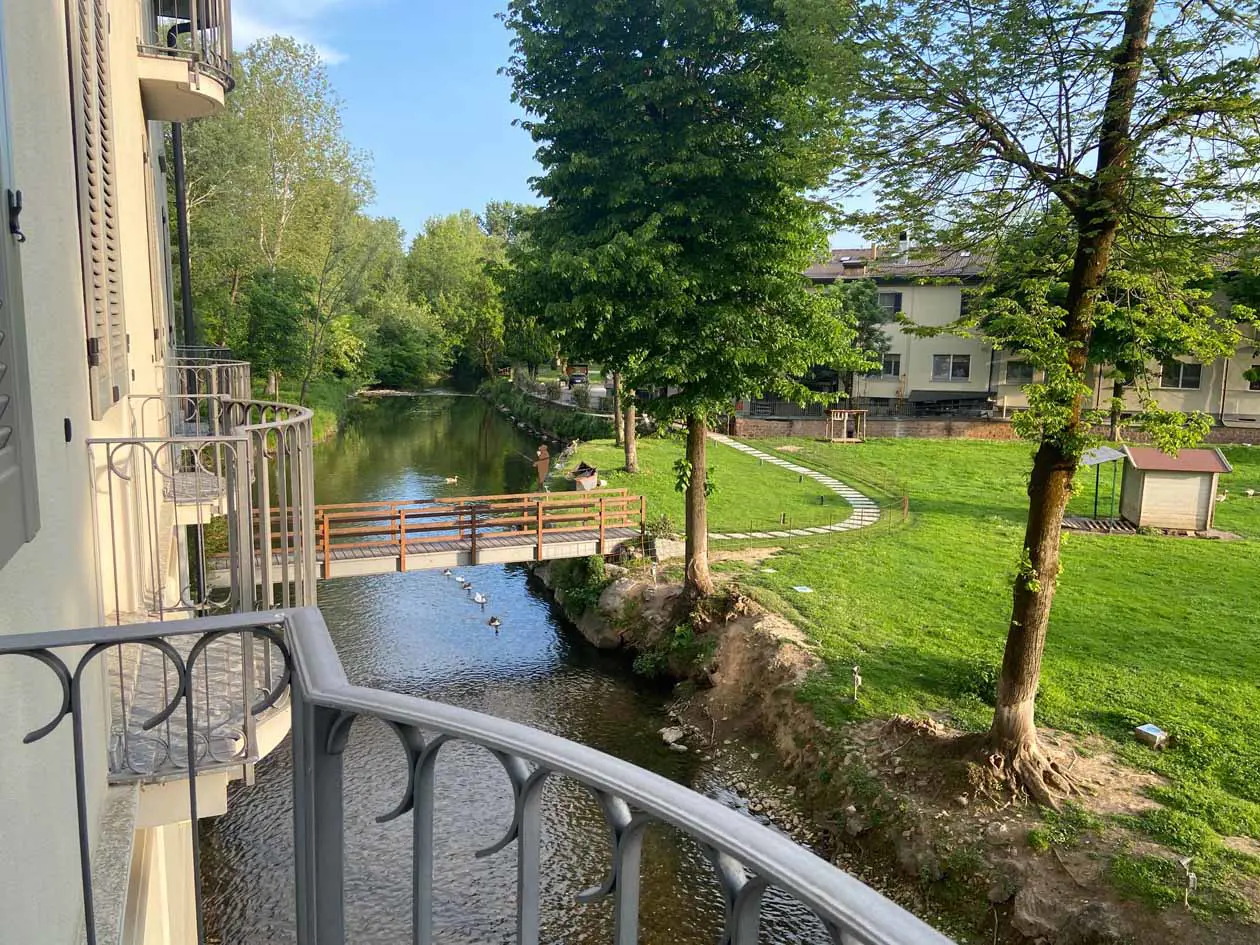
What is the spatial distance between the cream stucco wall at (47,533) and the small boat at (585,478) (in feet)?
73.1

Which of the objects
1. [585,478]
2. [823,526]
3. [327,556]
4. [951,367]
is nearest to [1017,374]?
[951,367]

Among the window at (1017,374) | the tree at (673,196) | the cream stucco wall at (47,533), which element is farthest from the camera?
the window at (1017,374)

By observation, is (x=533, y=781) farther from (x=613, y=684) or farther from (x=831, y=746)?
(x=613, y=684)

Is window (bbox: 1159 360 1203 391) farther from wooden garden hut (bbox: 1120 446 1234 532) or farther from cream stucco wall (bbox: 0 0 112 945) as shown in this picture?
cream stucco wall (bbox: 0 0 112 945)

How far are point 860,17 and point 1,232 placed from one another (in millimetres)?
9545

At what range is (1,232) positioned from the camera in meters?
2.32

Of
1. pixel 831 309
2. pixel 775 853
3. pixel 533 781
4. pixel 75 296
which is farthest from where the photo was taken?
pixel 831 309

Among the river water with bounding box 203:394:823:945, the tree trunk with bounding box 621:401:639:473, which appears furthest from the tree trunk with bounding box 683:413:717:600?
the tree trunk with bounding box 621:401:639:473

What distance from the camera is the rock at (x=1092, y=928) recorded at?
8.38 meters

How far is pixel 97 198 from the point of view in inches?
195

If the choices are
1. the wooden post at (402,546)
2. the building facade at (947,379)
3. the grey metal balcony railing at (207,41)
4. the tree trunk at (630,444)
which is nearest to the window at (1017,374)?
the building facade at (947,379)

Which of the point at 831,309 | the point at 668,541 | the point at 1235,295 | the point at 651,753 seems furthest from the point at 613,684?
the point at 1235,295

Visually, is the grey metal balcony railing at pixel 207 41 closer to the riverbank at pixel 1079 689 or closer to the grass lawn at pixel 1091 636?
the grass lawn at pixel 1091 636

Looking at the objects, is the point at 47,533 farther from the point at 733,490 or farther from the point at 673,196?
the point at 733,490
